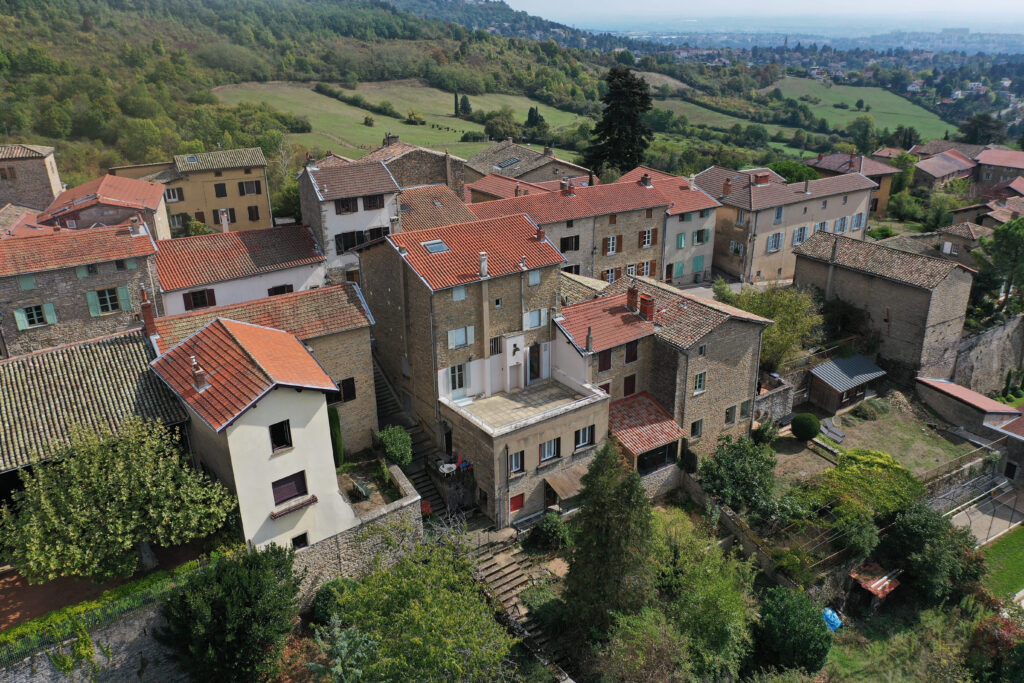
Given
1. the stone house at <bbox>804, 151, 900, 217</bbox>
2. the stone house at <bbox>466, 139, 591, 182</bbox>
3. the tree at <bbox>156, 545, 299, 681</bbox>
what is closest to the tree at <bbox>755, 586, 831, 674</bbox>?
the tree at <bbox>156, 545, 299, 681</bbox>

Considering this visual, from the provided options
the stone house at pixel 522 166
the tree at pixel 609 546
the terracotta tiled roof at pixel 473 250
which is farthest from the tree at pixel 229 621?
the stone house at pixel 522 166

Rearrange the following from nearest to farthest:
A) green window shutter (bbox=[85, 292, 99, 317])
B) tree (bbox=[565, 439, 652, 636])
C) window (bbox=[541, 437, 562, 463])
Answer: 1. tree (bbox=[565, 439, 652, 636])
2. window (bbox=[541, 437, 562, 463])
3. green window shutter (bbox=[85, 292, 99, 317])

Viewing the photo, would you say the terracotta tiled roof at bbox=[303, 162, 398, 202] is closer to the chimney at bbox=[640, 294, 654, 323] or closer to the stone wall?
the chimney at bbox=[640, 294, 654, 323]

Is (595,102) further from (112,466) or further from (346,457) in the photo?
(112,466)

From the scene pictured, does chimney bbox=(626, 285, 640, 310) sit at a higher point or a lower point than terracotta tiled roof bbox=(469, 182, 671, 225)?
lower

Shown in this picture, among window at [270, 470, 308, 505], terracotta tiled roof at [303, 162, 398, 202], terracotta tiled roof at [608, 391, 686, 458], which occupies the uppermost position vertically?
terracotta tiled roof at [303, 162, 398, 202]

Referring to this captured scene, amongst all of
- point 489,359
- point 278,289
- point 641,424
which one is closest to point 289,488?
point 489,359

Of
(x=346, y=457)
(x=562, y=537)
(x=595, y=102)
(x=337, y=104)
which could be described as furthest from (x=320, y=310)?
(x=595, y=102)
